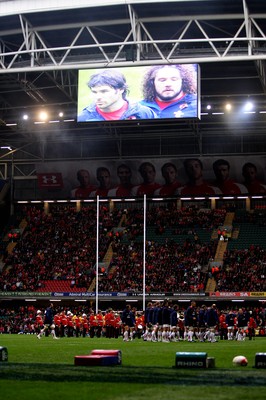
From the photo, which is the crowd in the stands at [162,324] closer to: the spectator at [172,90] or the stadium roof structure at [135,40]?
the spectator at [172,90]

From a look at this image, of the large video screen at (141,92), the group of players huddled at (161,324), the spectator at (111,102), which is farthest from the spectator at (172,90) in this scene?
the group of players huddled at (161,324)

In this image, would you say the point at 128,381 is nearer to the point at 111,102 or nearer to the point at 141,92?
the point at 141,92

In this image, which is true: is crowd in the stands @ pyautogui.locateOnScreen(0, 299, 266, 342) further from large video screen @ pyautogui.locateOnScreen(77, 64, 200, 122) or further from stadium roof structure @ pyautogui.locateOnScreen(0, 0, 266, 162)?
stadium roof structure @ pyautogui.locateOnScreen(0, 0, 266, 162)

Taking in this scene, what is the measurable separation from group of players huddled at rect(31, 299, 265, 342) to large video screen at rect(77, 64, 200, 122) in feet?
24.2

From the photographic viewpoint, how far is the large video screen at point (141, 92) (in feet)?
103

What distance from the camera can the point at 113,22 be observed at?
3088 cm

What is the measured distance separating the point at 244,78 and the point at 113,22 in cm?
1109

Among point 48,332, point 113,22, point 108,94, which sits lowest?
point 48,332

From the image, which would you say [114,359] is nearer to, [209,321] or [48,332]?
[209,321]

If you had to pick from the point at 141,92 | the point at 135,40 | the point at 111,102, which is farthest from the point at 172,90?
the point at 135,40

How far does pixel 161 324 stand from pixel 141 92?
8941mm

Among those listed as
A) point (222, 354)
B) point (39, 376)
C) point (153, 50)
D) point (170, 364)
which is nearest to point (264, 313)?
point (153, 50)

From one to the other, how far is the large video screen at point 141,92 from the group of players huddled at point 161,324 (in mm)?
7382

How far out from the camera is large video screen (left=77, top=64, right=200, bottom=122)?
1235 inches
